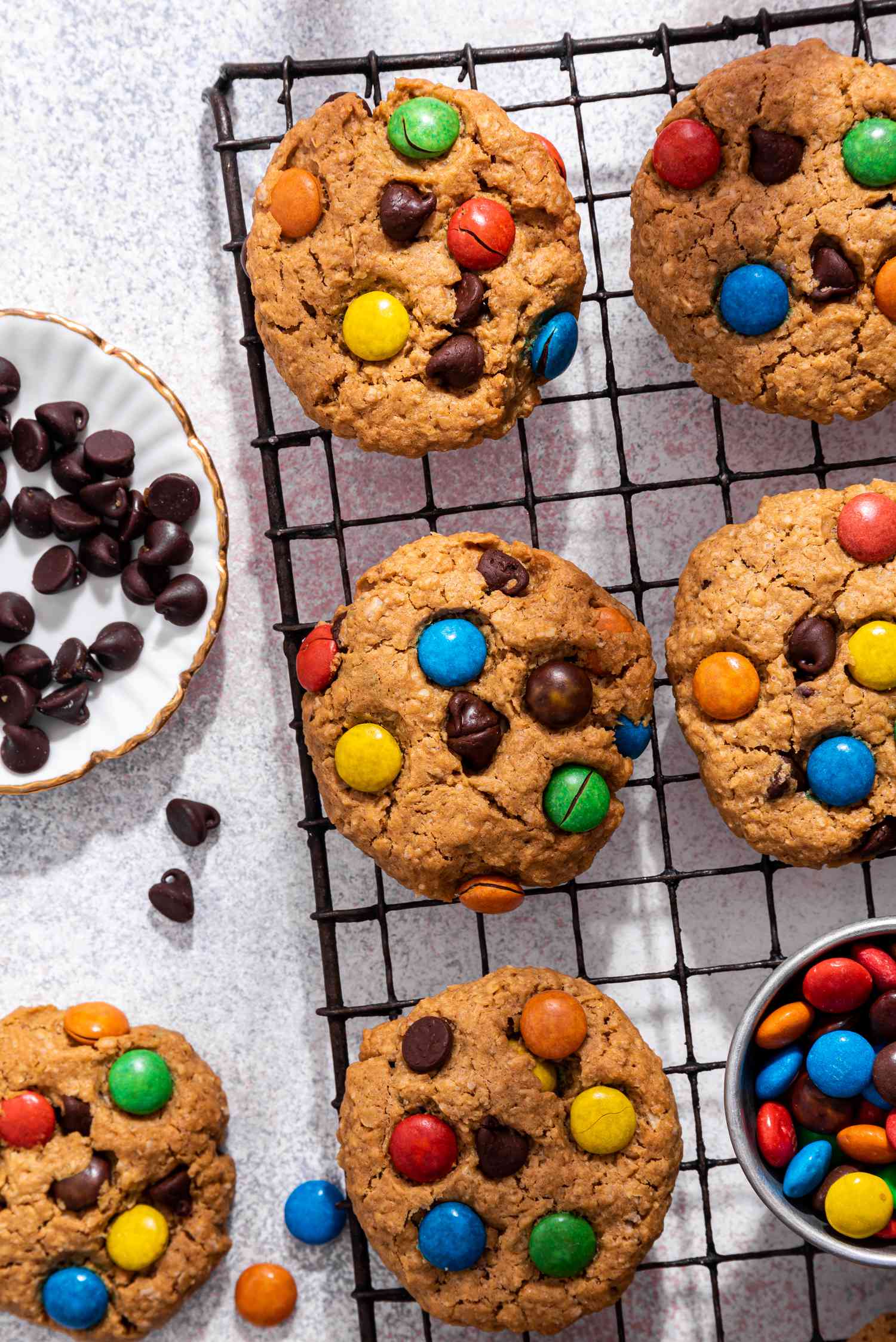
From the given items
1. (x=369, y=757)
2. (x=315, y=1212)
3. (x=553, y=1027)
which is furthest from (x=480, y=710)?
(x=315, y=1212)

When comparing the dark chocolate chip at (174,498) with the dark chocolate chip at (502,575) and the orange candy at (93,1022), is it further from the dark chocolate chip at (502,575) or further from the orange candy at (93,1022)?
the orange candy at (93,1022)

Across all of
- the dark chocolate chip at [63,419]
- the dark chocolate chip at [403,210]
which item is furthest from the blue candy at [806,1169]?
the dark chocolate chip at [63,419]

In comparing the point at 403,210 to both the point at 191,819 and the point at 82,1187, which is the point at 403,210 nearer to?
the point at 191,819

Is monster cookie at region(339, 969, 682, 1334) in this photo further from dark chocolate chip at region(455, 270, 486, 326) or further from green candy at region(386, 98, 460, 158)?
green candy at region(386, 98, 460, 158)

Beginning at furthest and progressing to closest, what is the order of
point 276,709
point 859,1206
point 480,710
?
point 276,709, point 480,710, point 859,1206

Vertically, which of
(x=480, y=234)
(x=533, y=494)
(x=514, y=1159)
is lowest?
(x=514, y=1159)

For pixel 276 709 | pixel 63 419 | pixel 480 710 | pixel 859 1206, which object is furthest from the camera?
pixel 276 709
